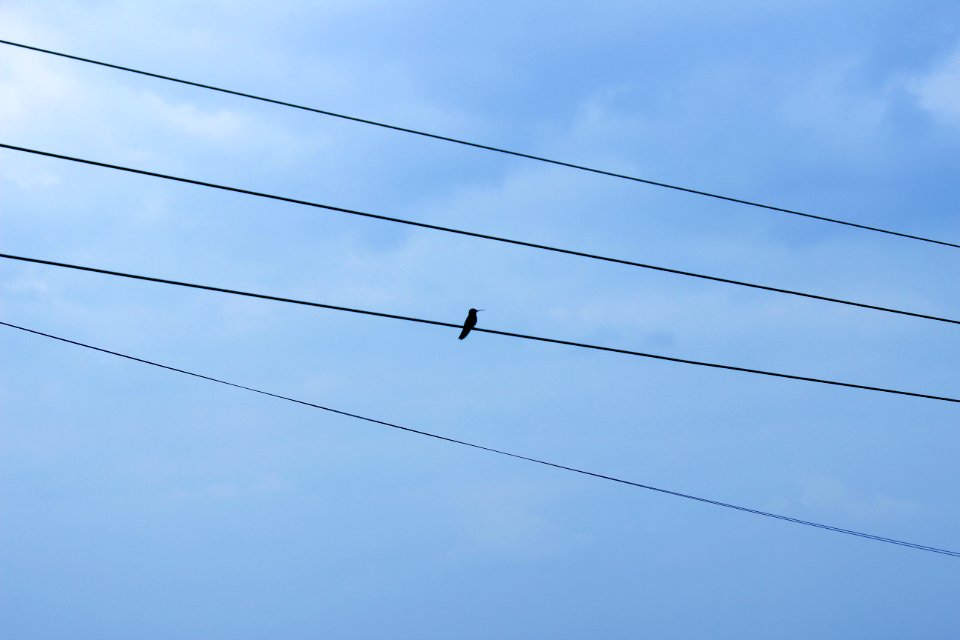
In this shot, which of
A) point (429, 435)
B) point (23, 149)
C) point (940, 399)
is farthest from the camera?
point (429, 435)

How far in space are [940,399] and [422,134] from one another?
26.7ft

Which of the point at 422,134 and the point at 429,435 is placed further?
the point at 429,435

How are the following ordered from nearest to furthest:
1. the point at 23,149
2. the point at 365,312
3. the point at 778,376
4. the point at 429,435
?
1. the point at 23,149
2. the point at 365,312
3. the point at 778,376
4. the point at 429,435

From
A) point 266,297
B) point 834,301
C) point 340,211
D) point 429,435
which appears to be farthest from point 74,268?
point 834,301

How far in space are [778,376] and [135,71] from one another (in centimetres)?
886

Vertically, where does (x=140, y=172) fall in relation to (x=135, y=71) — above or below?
below

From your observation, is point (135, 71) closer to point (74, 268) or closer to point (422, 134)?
point (74, 268)

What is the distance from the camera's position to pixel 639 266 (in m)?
13.4

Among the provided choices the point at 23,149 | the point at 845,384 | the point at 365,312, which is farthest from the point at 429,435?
the point at 23,149

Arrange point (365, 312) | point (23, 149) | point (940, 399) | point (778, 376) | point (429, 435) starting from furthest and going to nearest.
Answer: point (429, 435) → point (940, 399) → point (778, 376) → point (365, 312) → point (23, 149)

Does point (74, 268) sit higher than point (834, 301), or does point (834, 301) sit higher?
point (834, 301)

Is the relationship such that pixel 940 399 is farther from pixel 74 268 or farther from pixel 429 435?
pixel 74 268

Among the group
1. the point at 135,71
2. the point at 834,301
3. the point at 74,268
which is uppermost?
the point at 135,71

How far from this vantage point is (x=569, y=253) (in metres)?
13.2
